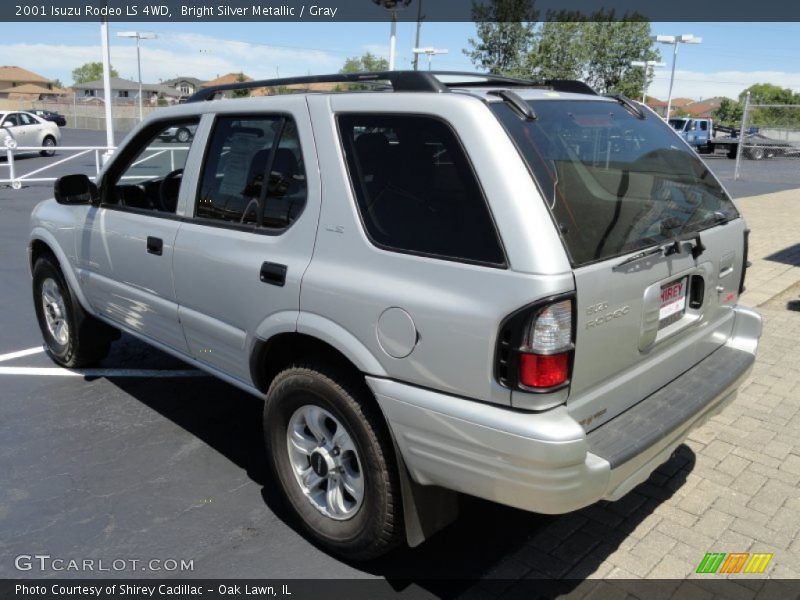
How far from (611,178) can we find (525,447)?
129 cm

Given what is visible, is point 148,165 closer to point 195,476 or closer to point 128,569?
point 195,476

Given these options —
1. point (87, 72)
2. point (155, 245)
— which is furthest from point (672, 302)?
point (87, 72)

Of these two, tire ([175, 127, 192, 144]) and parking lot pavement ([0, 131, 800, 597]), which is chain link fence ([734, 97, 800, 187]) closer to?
parking lot pavement ([0, 131, 800, 597])

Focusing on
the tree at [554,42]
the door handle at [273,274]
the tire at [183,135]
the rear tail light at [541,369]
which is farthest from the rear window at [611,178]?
the tree at [554,42]

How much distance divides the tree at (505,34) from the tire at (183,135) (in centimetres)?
3686

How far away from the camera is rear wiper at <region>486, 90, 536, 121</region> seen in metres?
2.61

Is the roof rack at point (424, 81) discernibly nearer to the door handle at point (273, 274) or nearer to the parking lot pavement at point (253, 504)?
the door handle at point (273, 274)

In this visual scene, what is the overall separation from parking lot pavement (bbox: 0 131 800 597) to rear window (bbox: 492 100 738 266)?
54.6 inches

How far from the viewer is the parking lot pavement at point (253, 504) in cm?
301

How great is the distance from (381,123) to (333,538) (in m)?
1.76

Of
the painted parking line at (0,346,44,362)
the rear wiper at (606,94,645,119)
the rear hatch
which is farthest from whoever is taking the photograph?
the painted parking line at (0,346,44,362)

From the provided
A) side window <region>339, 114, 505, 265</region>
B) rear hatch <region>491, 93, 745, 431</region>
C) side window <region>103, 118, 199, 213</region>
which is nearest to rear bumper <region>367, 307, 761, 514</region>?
rear hatch <region>491, 93, 745, 431</region>

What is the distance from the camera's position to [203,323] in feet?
11.6

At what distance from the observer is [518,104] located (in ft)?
8.60
